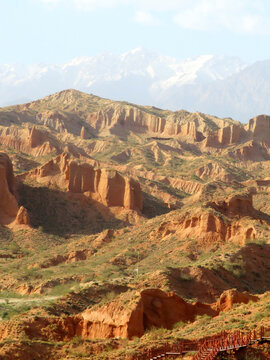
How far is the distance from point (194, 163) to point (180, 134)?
3022cm

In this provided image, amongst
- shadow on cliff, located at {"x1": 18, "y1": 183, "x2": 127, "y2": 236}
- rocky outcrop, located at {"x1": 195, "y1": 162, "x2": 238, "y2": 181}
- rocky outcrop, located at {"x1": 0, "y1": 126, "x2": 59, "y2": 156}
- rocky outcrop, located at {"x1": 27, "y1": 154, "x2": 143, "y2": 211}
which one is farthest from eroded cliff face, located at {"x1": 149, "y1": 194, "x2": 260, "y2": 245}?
rocky outcrop, located at {"x1": 195, "y1": 162, "x2": 238, "y2": 181}

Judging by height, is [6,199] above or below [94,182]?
below

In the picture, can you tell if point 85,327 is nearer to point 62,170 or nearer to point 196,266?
point 196,266

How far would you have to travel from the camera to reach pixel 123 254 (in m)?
62.1

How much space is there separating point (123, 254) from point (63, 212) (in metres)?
27.7

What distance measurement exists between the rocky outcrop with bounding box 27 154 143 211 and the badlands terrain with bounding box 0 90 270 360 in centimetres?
13

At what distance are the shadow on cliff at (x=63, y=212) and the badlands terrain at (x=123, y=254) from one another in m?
0.13

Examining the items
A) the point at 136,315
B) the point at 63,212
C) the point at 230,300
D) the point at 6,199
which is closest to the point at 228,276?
the point at 230,300

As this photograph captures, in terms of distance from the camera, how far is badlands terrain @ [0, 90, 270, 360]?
108ft

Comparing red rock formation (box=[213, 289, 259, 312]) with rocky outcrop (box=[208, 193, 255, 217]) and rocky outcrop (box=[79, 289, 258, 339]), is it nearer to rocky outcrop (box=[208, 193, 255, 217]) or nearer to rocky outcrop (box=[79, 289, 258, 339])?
rocky outcrop (box=[79, 289, 258, 339])

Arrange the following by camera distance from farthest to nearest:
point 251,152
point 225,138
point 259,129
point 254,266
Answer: point 259,129
point 225,138
point 251,152
point 254,266

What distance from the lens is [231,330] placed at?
28.8 meters

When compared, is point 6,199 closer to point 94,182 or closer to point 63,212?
point 63,212

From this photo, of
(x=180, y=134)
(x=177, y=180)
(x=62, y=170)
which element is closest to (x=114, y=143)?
(x=180, y=134)
